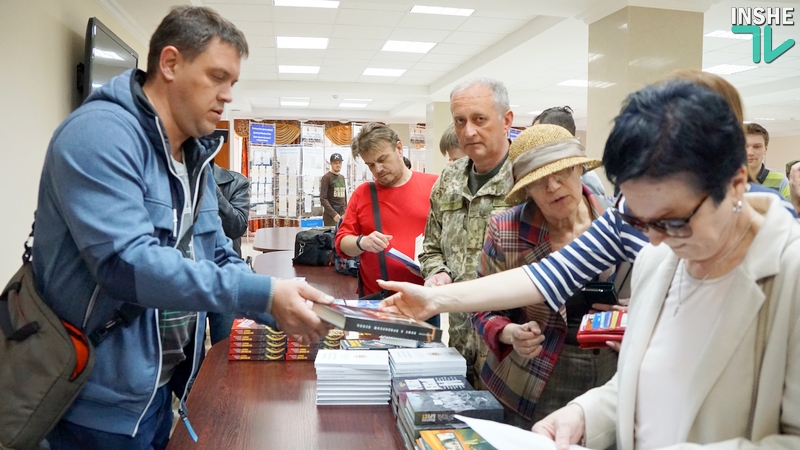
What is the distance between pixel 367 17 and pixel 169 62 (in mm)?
6153

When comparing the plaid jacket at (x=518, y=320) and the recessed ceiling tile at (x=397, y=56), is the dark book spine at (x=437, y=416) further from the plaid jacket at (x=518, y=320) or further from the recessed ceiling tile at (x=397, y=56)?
the recessed ceiling tile at (x=397, y=56)

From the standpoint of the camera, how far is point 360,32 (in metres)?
7.89

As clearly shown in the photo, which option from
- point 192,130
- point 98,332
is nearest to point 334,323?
point 98,332

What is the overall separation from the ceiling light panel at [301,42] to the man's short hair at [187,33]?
23.5ft

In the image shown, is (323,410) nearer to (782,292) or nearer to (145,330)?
(145,330)

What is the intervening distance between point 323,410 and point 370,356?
21 centimetres

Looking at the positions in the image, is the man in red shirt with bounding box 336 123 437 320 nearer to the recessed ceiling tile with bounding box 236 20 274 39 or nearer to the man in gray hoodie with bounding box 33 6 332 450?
the man in gray hoodie with bounding box 33 6 332 450

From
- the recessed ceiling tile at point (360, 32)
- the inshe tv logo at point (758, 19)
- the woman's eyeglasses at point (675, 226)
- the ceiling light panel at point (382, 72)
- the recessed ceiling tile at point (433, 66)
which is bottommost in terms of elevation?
the woman's eyeglasses at point (675, 226)

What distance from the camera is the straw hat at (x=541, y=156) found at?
62.2 inches

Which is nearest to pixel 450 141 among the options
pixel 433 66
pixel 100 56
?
pixel 100 56

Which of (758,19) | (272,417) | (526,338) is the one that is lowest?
(272,417)

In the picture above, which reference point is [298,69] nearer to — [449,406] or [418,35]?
[418,35]

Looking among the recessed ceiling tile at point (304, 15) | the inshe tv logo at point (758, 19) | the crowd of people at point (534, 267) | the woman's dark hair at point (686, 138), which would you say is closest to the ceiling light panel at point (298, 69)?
the recessed ceiling tile at point (304, 15)

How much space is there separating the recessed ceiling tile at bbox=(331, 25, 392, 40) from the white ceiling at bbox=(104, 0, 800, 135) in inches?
0.5
